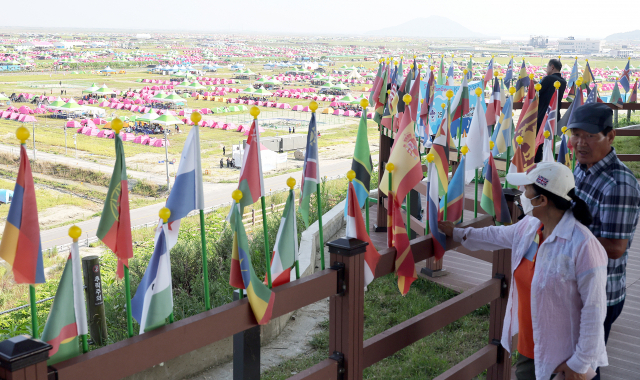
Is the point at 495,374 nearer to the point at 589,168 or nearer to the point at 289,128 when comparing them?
the point at 589,168

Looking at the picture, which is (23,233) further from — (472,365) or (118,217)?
(472,365)

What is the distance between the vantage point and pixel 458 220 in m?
3.01

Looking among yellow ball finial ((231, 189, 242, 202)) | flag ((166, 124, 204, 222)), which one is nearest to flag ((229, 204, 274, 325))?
yellow ball finial ((231, 189, 242, 202))

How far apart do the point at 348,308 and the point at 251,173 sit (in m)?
0.67

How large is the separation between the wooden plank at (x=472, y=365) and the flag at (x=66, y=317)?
6.02 ft

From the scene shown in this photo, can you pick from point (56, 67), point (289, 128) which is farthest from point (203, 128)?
point (56, 67)

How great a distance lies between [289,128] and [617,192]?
31.2 m

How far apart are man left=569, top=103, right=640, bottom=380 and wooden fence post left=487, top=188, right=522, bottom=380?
0.46 m

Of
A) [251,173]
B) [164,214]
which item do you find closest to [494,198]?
[251,173]

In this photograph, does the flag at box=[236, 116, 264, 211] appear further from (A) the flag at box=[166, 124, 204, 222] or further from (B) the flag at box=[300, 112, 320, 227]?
(B) the flag at box=[300, 112, 320, 227]

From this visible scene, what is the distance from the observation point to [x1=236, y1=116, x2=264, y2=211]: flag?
214 centimetres

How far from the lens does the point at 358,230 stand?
2334mm

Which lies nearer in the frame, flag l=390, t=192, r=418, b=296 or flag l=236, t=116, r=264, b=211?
flag l=236, t=116, r=264, b=211

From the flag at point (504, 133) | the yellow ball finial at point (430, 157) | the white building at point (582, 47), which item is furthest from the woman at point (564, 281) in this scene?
the white building at point (582, 47)
